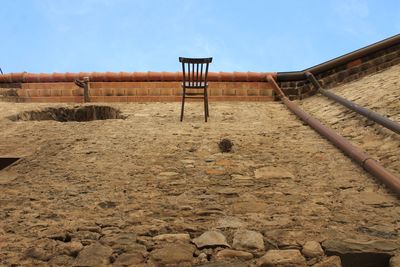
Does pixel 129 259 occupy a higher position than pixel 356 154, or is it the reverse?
pixel 356 154

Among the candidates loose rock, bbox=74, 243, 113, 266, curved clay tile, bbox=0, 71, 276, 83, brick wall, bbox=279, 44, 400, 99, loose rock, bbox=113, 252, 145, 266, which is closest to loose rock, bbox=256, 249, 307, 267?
loose rock, bbox=113, 252, 145, 266

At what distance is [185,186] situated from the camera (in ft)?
12.0

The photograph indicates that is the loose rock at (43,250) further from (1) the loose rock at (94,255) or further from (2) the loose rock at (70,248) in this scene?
(1) the loose rock at (94,255)

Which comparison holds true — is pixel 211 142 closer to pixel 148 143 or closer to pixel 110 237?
pixel 148 143

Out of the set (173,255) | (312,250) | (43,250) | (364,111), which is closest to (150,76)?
(364,111)

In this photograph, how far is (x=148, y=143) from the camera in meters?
5.03

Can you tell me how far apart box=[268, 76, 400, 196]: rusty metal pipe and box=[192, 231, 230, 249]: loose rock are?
4.61 feet

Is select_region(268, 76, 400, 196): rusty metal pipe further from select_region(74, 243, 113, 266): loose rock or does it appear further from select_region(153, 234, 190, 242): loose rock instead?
select_region(74, 243, 113, 266): loose rock

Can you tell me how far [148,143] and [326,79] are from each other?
408 centimetres

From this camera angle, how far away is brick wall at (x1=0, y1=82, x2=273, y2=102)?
26.1 ft

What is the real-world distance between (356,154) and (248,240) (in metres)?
1.83

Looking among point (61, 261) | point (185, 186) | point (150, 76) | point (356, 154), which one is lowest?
point (61, 261)

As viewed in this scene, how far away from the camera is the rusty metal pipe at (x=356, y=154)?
131 inches

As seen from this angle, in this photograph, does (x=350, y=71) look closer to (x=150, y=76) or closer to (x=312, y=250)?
(x=150, y=76)
